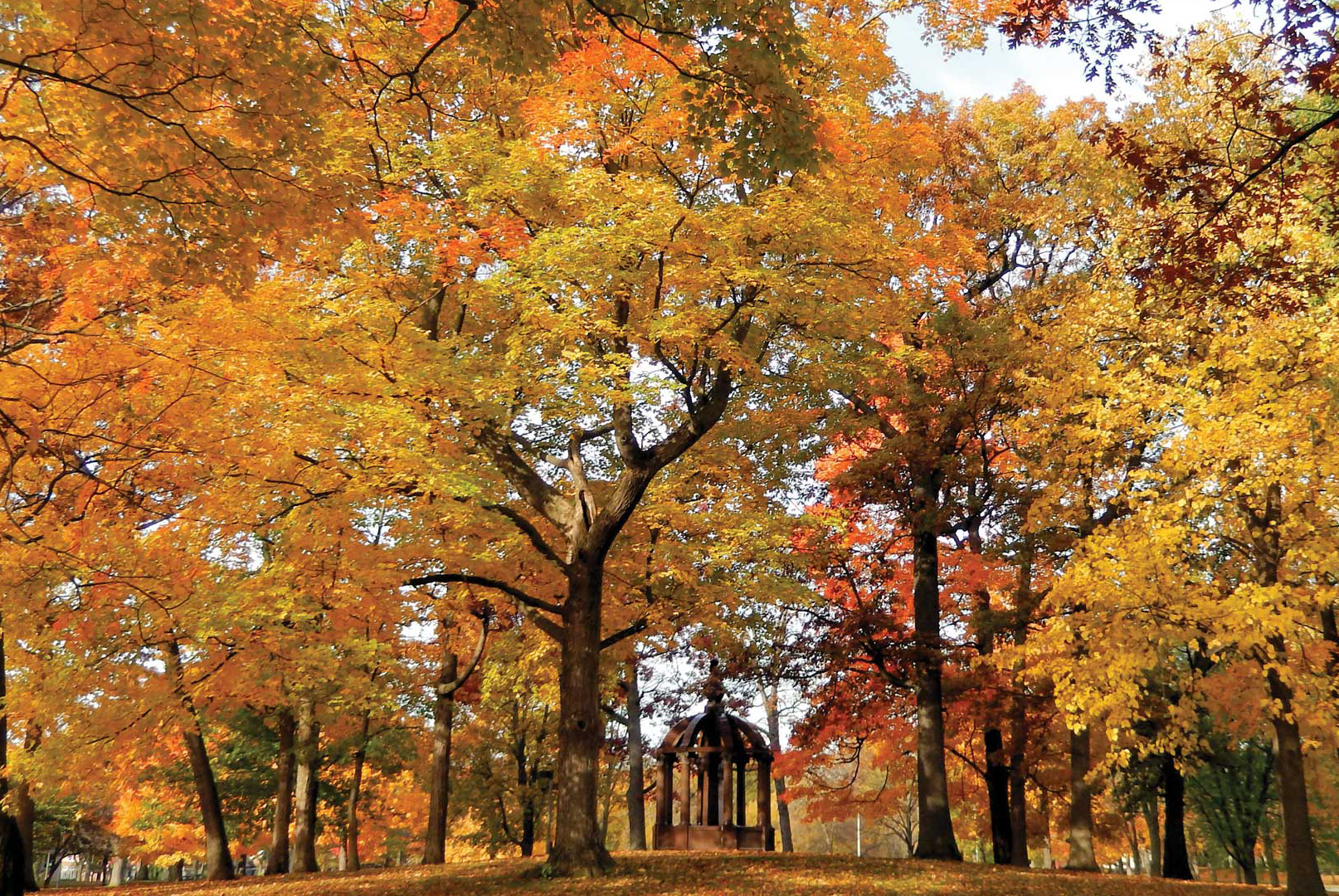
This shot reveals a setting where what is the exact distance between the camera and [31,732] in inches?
589

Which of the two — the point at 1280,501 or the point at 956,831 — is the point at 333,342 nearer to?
the point at 1280,501

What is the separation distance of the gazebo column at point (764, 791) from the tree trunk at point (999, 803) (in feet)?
14.7

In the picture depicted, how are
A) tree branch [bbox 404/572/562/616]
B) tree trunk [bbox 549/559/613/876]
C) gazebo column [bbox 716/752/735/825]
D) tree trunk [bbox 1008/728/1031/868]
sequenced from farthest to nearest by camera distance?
gazebo column [bbox 716/752/735/825] < tree trunk [bbox 1008/728/1031/868] < tree branch [bbox 404/572/562/616] < tree trunk [bbox 549/559/613/876]

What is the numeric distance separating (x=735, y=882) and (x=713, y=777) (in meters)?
8.48

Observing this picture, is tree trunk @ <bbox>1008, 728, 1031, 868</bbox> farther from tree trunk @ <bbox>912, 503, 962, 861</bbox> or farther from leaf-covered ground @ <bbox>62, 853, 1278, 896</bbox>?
leaf-covered ground @ <bbox>62, 853, 1278, 896</bbox>

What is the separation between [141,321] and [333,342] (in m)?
2.51

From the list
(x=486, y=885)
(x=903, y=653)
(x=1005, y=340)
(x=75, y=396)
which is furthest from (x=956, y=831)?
(x=75, y=396)

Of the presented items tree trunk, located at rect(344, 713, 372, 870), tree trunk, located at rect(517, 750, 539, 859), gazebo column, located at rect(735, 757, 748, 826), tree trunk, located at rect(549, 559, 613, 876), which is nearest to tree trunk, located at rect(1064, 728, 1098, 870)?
gazebo column, located at rect(735, 757, 748, 826)

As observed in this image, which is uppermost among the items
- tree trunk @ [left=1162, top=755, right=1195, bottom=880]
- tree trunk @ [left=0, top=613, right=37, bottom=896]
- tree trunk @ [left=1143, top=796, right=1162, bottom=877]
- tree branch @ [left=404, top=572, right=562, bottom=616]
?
tree branch @ [left=404, top=572, right=562, bottom=616]

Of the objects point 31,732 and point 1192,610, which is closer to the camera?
point 1192,610

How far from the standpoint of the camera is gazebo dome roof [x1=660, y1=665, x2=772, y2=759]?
755 inches

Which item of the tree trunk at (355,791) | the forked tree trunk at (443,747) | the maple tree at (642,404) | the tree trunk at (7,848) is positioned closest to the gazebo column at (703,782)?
the maple tree at (642,404)

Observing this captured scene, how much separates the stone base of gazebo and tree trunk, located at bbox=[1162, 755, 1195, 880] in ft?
27.1

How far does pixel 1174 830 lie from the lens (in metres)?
19.3
